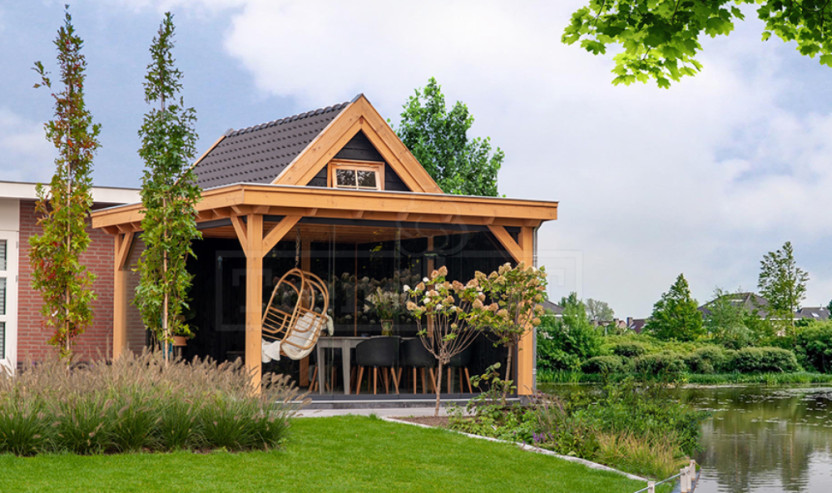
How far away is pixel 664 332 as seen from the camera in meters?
30.1

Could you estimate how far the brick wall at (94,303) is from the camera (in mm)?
14969

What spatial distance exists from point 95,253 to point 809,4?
39.2 ft

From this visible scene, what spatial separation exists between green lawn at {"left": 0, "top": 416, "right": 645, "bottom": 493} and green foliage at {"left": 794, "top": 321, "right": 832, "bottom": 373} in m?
22.4

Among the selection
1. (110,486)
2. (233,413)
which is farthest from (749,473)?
(110,486)

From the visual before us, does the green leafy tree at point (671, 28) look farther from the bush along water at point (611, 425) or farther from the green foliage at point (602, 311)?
the green foliage at point (602, 311)

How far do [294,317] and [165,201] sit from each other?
2.62 m

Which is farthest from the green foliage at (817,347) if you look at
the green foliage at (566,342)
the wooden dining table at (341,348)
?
the wooden dining table at (341,348)

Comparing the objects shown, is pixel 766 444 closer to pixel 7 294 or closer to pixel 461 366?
pixel 461 366

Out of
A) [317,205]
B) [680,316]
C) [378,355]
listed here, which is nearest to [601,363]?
[680,316]

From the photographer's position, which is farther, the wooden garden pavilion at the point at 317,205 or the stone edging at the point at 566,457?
the wooden garden pavilion at the point at 317,205

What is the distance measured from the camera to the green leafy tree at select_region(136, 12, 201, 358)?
1143 centimetres

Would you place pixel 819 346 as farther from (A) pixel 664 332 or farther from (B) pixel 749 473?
(B) pixel 749 473

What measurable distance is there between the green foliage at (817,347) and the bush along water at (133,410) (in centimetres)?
2394

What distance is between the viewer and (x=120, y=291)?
1474cm
